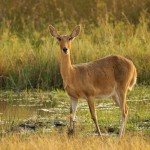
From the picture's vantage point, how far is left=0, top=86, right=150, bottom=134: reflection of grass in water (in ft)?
39.7

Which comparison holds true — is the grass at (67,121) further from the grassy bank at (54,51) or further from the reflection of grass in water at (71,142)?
the grassy bank at (54,51)

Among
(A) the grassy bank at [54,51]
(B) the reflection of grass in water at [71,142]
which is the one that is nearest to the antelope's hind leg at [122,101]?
(B) the reflection of grass in water at [71,142]

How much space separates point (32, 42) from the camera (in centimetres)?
1867

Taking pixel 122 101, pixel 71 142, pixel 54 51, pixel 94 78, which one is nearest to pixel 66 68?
pixel 94 78

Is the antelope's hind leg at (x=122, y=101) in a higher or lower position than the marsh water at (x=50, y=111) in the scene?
higher

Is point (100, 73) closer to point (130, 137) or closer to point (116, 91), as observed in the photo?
point (116, 91)

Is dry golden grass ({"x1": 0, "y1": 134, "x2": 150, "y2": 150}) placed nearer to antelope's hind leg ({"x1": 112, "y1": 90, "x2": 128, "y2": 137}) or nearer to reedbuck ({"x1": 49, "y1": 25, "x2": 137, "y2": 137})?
reedbuck ({"x1": 49, "y1": 25, "x2": 137, "y2": 137})

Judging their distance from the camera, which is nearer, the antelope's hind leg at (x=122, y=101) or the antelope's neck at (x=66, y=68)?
the antelope's neck at (x=66, y=68)

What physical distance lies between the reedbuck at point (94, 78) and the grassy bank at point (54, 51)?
11.9 ft

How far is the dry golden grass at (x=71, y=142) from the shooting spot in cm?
979

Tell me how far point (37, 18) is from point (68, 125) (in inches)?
391

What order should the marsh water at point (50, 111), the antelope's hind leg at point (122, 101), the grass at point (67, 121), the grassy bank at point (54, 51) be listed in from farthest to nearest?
the grassy bank at point (54, 51)
the marsh water at point (50, 111)
the antelope's hind leg at point (122, 101)
the grass at point (67, 121)

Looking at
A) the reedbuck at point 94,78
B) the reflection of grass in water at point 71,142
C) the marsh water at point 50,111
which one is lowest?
the marsh water at point 50,111

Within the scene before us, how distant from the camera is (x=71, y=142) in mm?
10203
